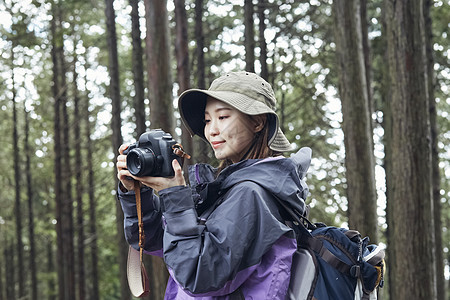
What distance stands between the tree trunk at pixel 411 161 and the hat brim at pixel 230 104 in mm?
3472

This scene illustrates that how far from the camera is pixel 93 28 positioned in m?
19.8

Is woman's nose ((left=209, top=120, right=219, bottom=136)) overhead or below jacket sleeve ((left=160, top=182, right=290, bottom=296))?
overhead

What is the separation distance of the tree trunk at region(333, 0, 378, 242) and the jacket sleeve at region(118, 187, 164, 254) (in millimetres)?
5021

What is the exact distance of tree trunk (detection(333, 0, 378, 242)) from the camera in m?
7.66

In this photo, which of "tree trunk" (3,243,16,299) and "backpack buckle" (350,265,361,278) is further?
"tree trunk" (3,243,16,299)

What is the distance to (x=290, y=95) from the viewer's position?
1898cm

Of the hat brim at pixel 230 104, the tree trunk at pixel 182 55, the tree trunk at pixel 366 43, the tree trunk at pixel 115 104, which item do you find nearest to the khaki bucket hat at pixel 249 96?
the hat brim at pixel 230 104

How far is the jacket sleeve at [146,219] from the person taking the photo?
2.98 metres

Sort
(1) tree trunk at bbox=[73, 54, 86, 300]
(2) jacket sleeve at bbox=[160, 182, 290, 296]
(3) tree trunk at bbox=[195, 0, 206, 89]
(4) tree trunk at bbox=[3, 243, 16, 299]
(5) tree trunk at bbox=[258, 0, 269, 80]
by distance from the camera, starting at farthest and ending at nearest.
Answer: (4) tree trunk at bbox=[3, 243, 16, 299] < (1) tree trunk at bbox=[73, 54, 86, 300] < (3) tree trunk at bbox=[195, 0, 206, 89] < (5) tree trunk at bbox=[258, 0, 269, 80] < (2) jacket sleeve at bbox=[160, 182, 290, 296]

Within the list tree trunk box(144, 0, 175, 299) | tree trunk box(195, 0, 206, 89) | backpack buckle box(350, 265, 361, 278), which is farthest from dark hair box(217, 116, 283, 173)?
tree trunk box(195, 0, 206, 89)

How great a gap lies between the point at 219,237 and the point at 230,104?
675mm

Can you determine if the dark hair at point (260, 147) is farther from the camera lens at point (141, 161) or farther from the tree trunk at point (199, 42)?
the tree trunk at point (199, 42)

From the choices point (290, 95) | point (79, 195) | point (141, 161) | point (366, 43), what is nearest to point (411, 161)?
point (141, 161)

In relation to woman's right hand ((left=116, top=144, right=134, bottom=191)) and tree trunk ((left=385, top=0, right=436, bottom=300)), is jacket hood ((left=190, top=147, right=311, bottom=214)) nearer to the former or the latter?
woman's right hand ((left=116, top=144, right=134, bottom=191))
